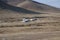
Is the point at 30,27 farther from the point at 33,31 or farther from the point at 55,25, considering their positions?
the point at 55,25

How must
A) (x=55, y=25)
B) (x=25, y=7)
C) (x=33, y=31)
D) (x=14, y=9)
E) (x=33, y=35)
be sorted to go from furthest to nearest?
(x=25, y=7)
(x=14, y=9)
(x=55, y=25)
(x=33, y=31)
(x=33, y=35)

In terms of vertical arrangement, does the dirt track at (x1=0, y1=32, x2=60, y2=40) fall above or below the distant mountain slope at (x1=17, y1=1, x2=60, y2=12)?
below

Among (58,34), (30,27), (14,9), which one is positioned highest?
(14,9)

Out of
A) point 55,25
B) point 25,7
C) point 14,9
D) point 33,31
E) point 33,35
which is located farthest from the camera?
point 25,7

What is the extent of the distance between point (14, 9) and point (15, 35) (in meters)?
7.08

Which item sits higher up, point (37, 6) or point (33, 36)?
point (37, 6)

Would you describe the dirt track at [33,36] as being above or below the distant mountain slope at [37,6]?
below

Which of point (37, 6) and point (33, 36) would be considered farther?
point (37, 6)

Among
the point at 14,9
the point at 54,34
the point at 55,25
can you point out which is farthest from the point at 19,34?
the point at 14,9

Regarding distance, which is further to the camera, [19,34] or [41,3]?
[41,3]

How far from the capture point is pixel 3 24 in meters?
10.2

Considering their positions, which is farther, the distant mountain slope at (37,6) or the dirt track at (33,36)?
the distant mountain slope at (37,6)

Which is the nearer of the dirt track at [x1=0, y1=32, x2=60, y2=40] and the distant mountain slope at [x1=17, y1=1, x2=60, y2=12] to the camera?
the dirt track at [x1=0, y1=32, x2=60, y2=40]

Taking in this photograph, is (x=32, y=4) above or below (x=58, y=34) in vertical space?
above
